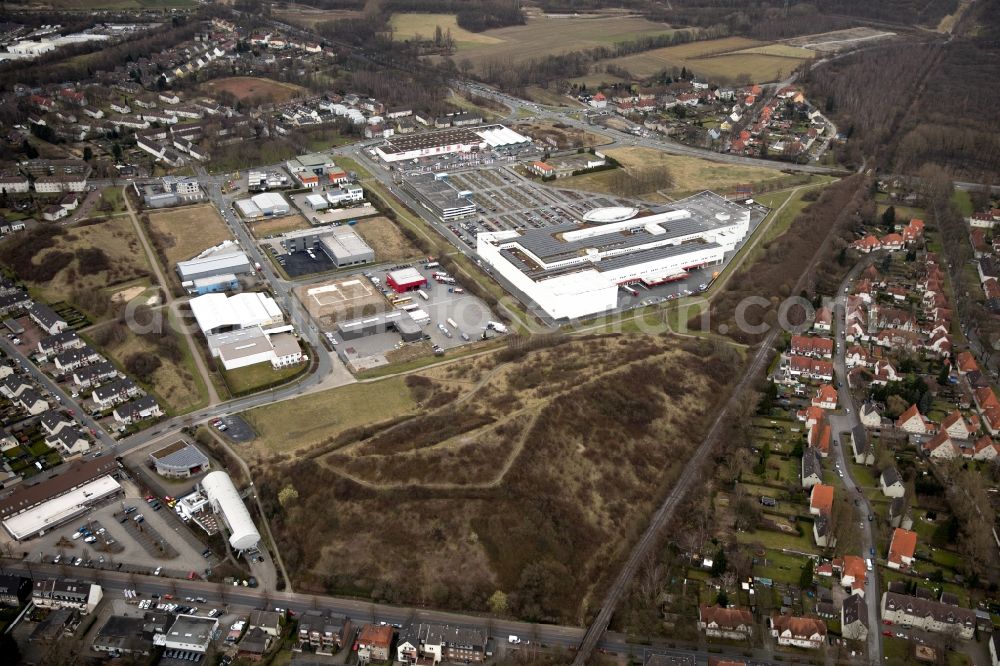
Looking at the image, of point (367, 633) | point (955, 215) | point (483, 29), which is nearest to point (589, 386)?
point (367, 633)

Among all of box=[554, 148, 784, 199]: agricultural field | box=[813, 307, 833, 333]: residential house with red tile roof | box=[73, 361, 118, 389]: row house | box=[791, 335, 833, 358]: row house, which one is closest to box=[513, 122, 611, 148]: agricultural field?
box=[554, 148, 784, 199]: agricultural field

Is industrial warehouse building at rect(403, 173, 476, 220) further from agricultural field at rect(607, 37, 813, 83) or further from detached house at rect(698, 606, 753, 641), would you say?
agricultural field at rect(607, 37, 813, 83)

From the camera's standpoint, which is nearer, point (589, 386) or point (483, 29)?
point (589, 386)

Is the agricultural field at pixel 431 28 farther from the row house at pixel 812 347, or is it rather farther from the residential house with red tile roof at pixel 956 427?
the residential house with red tile roof at pixel 956 427

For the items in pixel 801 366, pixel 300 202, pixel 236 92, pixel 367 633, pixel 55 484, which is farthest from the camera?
pixel 236 92

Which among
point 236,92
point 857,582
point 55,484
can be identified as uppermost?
point 236,92

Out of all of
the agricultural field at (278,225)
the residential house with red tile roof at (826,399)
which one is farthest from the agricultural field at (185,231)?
the residential house with red tile roof at (826,399)

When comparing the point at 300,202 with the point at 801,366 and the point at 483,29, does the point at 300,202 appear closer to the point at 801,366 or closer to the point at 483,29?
the point at 801,366
